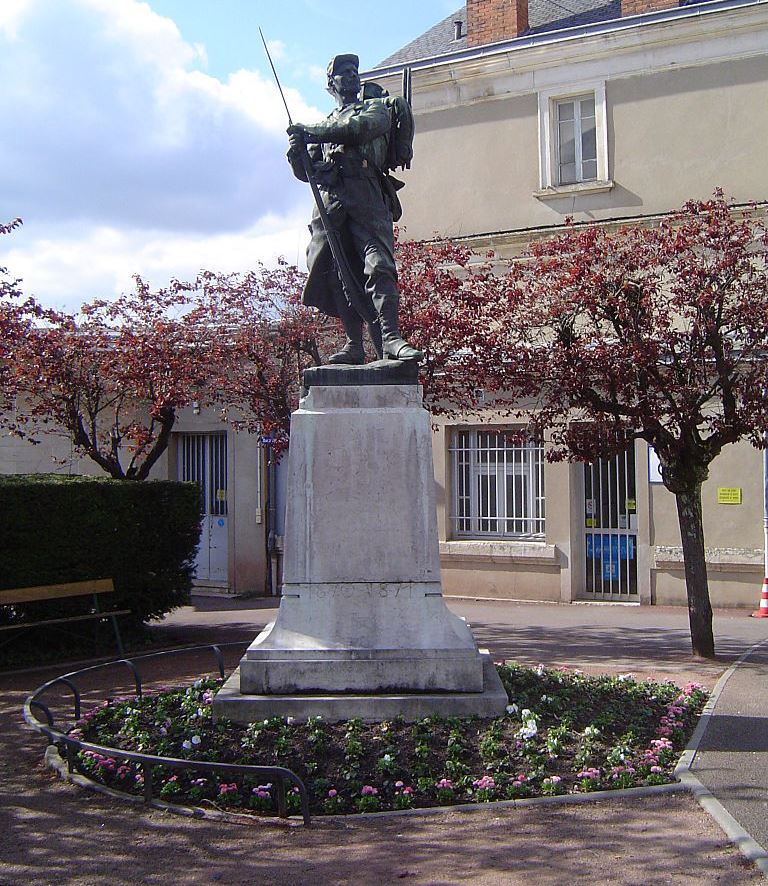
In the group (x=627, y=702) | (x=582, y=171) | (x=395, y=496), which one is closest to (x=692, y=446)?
(x=627, y=702)

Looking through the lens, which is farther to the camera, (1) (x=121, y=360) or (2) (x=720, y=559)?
(2) (x=720, y=559)

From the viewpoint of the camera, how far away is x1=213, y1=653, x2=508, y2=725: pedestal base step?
6188mm

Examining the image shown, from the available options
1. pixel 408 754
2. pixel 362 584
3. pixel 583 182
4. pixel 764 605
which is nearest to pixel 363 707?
pixel 408 754

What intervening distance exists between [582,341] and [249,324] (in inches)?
165

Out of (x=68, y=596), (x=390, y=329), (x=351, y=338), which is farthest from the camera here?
(x=68, y=596)

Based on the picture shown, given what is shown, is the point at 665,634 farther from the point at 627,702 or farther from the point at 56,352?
the point at 56,352

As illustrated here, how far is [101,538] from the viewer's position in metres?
11.5

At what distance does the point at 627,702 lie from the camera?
7.30 meters

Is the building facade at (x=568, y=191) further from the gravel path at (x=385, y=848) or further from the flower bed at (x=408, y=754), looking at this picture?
the gravel path at (x=385, y=848)

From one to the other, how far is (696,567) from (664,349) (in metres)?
2.20

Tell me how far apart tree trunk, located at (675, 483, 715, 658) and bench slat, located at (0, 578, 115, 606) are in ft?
20.4

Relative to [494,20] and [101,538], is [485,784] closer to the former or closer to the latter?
[101,538]

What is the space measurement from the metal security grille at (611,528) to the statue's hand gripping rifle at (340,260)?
30.3ft

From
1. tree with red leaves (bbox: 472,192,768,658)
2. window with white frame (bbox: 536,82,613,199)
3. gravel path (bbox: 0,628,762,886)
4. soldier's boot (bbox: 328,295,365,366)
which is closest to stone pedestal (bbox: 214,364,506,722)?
soldier's boot (bbox: 328,295,365,366)
